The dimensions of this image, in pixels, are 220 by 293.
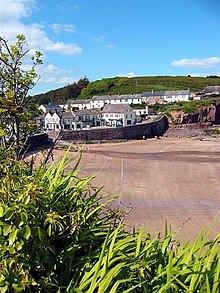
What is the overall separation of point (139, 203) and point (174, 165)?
34.7 feet

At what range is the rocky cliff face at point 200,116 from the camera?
5866cm

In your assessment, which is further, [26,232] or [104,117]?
[104,117]

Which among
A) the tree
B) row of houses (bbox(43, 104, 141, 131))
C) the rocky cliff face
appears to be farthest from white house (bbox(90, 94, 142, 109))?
the tree

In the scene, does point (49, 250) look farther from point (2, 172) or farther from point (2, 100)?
point (2, 100)

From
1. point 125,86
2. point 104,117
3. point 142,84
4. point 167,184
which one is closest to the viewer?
point 167,184

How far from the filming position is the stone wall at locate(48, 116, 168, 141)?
41.1 m

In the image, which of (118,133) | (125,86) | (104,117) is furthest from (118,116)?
(125,86)

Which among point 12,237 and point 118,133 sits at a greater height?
point 12,237

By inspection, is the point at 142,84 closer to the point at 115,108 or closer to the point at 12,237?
the point at 115,108

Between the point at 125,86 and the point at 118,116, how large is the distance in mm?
50605

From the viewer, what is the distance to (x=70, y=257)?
1.88 m

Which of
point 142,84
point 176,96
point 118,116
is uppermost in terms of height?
point 142,84

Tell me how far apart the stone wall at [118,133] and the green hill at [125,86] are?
4549 cm

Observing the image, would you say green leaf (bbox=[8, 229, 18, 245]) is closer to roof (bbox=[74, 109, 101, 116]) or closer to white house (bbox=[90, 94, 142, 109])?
roof (bbox=[74, 109, 101, 116])
